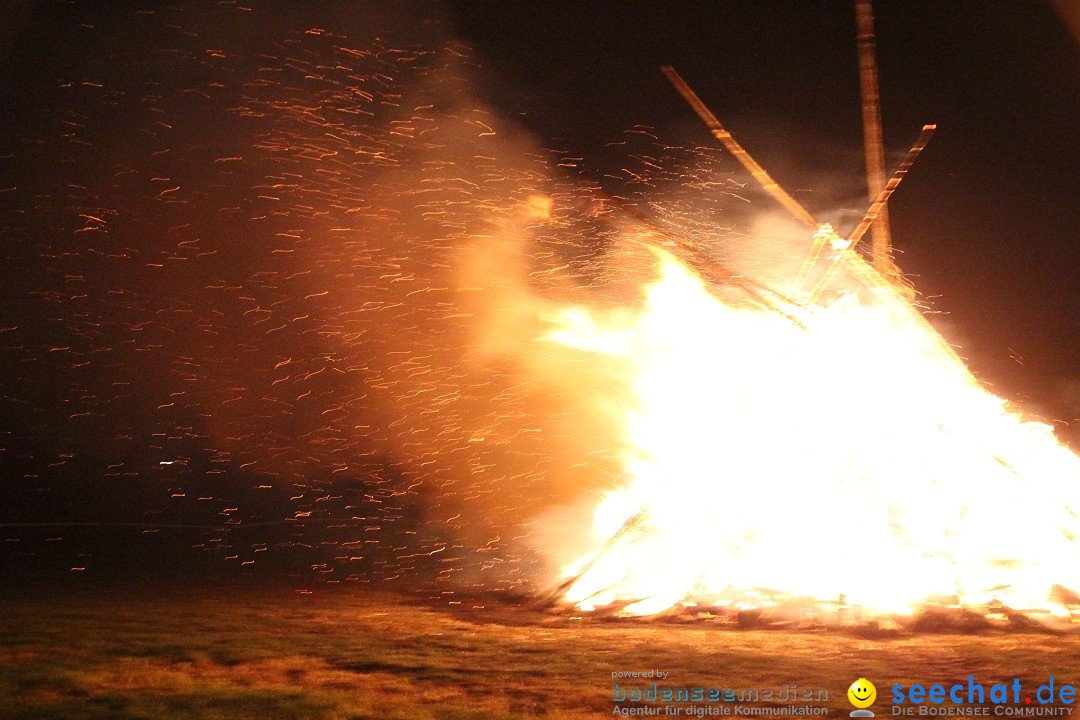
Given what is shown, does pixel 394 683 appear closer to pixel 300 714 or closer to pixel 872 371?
pixel 300 714

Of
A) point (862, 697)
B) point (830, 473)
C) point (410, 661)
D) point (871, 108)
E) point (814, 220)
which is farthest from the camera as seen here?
point (814, 220)

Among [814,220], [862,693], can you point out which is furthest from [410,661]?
[814,220]

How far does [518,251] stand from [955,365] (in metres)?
5.18

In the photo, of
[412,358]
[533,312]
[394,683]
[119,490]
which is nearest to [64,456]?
[119,490]

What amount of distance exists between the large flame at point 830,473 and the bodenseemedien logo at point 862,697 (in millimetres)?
2340

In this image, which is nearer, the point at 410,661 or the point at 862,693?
the point at 862,693

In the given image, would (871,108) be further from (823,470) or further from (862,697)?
(862,697)

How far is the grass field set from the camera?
4754mm

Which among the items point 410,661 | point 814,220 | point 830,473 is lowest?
point 410,661

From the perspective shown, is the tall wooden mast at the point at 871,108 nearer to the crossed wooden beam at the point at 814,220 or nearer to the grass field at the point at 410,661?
the crossed wooden beam at the point at 814,220

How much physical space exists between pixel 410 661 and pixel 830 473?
14.5 ft

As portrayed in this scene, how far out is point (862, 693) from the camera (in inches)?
191

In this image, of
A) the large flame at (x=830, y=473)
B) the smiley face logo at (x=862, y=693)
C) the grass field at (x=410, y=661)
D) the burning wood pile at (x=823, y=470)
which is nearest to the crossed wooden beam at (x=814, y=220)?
the burning wood pile at (x=823, y=470)

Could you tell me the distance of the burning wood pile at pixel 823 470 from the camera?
7406 millimetres
